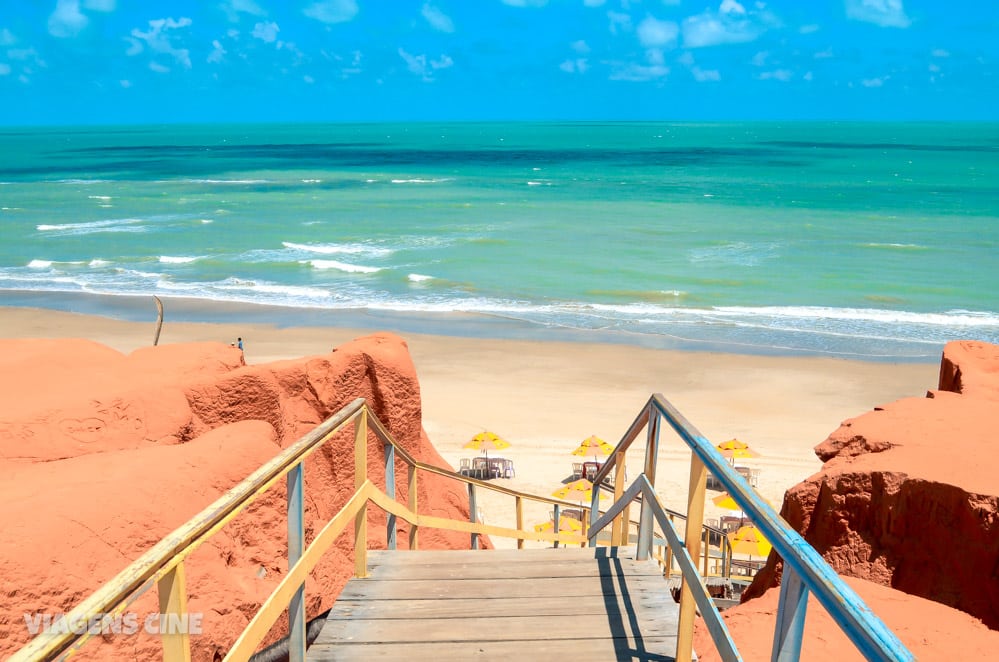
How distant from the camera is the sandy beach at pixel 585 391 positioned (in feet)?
58.7

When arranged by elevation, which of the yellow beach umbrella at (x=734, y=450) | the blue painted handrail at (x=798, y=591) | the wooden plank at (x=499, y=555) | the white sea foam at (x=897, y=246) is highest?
the white sea foam at (x=897, y=246)

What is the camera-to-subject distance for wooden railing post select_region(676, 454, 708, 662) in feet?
11.7

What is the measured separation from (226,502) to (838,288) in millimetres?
33767

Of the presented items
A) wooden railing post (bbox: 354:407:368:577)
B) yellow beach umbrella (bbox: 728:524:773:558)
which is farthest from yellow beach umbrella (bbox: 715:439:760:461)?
wooden railing post (bbox: 354:407:368:577)

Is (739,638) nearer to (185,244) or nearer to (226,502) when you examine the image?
(226,502)

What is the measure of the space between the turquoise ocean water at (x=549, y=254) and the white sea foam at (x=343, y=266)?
5.2 inches

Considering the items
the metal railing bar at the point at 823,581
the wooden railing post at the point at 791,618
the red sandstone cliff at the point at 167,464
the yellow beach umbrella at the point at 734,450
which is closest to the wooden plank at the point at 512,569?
the red sandstone cliff at the point at 167,464

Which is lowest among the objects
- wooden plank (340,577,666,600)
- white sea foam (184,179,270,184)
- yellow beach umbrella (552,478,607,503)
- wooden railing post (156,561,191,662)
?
yellow beach umbrella (552,478,607,503)

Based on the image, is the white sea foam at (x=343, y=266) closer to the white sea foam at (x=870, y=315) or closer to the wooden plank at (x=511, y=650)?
the white sea foam at (x=870, y=315)

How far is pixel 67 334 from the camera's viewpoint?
25.5 meters

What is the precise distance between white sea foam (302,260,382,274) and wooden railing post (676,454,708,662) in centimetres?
3357

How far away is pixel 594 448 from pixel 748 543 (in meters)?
3.52

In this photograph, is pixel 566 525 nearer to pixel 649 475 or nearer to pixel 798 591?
pixel 649 475

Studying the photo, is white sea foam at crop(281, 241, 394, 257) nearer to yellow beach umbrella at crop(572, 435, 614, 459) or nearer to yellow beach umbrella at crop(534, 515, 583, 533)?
yellow beach umbrella at crop(572, 435, 614, 459)
